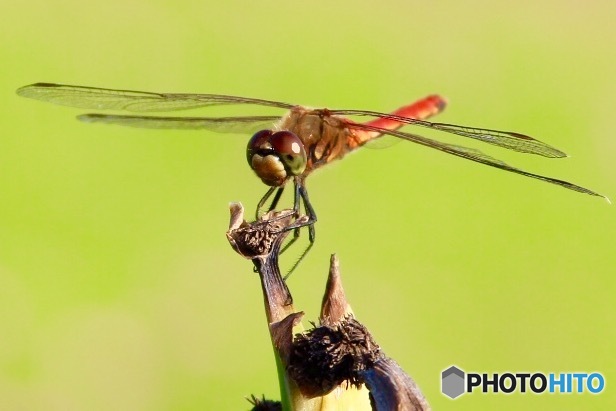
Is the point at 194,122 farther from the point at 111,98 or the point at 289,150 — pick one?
the point at 289,150

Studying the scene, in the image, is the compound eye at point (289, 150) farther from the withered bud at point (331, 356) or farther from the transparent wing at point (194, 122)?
the withered bud at point (331, 356)

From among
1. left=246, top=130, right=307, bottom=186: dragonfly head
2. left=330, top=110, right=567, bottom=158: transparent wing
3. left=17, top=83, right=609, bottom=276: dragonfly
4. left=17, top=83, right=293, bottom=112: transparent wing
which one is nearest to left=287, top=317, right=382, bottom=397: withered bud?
left=17, top=83, right=609, bottom=276: dragonfly

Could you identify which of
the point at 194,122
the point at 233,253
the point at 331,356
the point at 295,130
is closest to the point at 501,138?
the point at 295,130

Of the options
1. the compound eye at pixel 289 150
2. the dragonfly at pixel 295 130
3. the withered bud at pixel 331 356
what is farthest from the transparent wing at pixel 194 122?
the withered bud at pixel 331 356

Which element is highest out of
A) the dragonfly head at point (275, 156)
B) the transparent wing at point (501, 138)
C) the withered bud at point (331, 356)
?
the transparent wing at point (501, 138)

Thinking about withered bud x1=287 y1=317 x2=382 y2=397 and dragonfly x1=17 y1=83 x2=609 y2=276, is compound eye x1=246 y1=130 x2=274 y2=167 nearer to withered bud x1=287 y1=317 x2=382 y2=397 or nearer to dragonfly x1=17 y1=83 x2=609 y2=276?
dragonfly x1=17 y1=83 x2=609 y2=276
